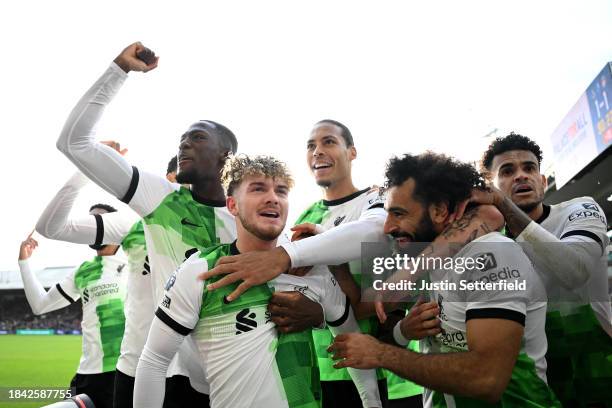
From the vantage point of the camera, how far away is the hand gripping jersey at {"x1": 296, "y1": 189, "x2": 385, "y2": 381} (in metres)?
3.42

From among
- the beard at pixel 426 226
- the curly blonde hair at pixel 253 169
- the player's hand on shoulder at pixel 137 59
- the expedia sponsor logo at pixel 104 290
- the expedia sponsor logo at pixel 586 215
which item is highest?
the player's hand on shoulder at pixel 137 59

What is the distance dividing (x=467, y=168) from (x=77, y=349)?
107 feet

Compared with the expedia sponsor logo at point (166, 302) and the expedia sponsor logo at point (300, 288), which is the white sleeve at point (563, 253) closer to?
the expedia sponsor logo at point (300, 288)

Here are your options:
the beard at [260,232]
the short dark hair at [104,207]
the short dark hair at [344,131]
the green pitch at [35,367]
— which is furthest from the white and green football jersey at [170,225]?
the green pitch at [35,367]

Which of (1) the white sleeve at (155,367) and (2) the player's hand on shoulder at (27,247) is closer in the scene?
(1) the white sleeve at (155,367)

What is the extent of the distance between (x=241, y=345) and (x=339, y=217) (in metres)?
1.56

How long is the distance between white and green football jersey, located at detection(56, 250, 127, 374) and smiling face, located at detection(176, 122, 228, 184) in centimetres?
349

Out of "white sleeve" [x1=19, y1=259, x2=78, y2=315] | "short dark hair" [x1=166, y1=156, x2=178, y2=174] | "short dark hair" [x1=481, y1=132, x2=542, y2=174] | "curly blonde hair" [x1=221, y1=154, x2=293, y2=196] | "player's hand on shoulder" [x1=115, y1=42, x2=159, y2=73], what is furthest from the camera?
"white sleeve" [x1=19, y1=259, x2=78, y2=315]

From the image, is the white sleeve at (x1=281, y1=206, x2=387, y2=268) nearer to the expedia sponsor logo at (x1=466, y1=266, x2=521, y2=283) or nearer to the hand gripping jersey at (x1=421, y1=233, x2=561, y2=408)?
the hand gripping jersey at (x1=421, y1=233, x2=561, y2=408)

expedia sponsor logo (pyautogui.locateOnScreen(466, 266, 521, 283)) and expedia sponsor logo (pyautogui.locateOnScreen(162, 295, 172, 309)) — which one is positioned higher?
expedia sponsor logo (pyautogui.locateOnScreen(162, 295, 172, 309))

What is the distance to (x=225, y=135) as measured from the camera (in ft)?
→ 13.2

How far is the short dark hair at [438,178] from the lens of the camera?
261 cm

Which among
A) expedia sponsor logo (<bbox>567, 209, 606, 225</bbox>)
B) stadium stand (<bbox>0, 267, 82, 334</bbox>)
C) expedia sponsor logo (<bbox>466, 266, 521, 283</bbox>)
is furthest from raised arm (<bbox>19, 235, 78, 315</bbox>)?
stadium stand (<bbox>0, 267, 82, 334</bbox>)

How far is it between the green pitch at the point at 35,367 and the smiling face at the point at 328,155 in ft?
35.5
